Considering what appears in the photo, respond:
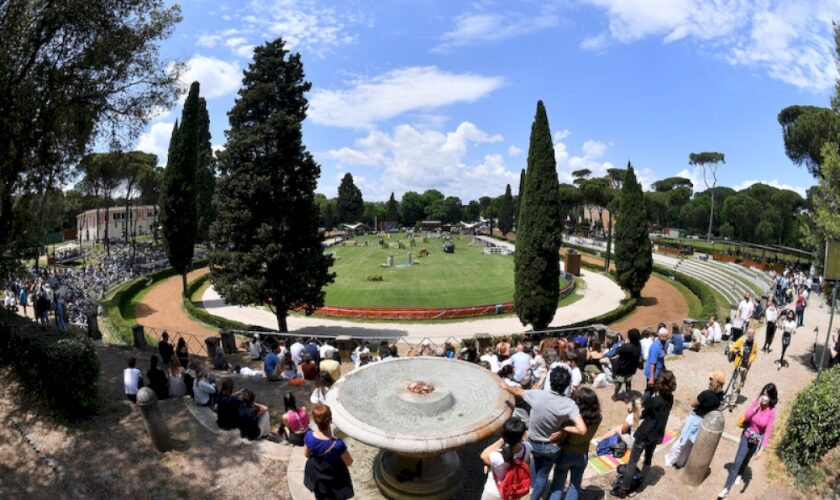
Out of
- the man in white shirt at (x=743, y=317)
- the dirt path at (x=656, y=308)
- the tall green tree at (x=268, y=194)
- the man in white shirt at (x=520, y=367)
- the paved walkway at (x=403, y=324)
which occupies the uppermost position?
the tall green tree at (x=268, y=194)

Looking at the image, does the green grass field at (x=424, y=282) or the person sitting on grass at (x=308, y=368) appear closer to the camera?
the person sitting on grass at (x=308, y=368)

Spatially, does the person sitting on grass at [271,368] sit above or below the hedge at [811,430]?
below

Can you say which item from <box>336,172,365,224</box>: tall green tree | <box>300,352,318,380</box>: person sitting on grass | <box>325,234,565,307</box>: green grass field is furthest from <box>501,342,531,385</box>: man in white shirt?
<box>336,172,365,224</box>: tall green tree

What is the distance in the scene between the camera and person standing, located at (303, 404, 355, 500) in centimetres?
548

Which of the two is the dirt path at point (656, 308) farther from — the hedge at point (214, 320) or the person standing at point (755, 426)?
the person standing at point (755, 426)

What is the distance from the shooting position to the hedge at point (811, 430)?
646 cm

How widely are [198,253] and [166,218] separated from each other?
797 inches

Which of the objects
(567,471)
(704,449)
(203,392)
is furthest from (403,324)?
(567,471)

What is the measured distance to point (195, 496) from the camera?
6961 mm

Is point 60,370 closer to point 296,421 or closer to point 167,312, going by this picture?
point 296,421

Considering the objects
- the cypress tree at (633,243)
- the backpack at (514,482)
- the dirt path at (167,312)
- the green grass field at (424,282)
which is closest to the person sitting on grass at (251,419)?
the backpack at (514,482)

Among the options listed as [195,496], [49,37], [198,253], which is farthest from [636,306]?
[198,253]

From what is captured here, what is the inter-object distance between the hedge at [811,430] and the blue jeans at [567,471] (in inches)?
136

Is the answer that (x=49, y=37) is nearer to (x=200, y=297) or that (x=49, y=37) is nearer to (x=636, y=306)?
(x=200, y=297)
